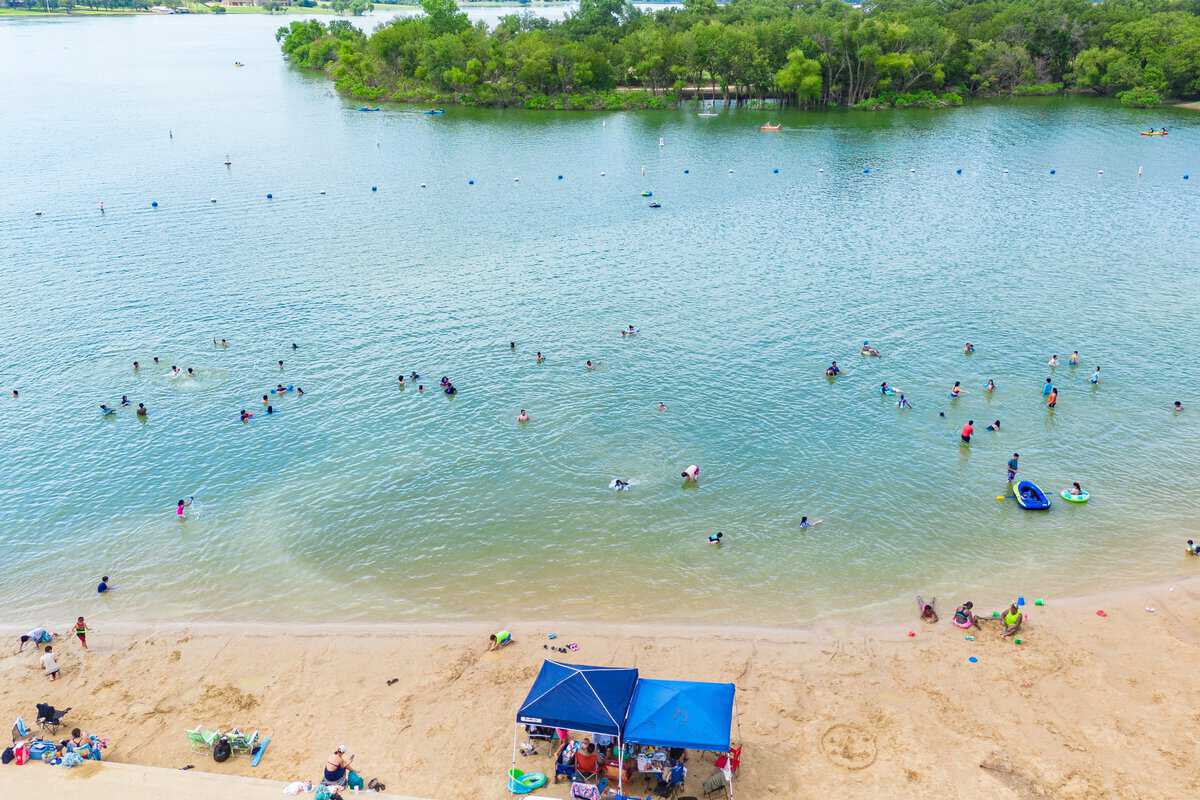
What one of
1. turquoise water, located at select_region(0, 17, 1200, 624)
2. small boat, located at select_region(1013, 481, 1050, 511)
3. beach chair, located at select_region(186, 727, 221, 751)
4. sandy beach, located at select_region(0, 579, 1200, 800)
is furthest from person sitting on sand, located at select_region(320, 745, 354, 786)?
small boat, located at select_region(1013, 481, 1050, 511)

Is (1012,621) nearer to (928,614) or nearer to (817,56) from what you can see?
(928,614)

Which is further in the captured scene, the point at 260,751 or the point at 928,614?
the point at 928,614

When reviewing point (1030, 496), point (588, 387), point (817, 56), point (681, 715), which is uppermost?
point (817, 56)

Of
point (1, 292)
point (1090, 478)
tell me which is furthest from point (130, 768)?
point (1, 292)

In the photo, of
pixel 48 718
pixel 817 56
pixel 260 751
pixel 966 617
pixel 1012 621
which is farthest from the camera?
pixel 817 56

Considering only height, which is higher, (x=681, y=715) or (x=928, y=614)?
(x=681, y=715)

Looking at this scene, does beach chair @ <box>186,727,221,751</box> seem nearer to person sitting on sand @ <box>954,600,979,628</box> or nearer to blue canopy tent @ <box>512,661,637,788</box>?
blue canopy tent @ <box>512,661,637,788</box>

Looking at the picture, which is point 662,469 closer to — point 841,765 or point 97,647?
point 841,765

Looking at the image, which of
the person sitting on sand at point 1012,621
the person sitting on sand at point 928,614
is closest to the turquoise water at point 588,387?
the person sitting on sand at point 928,614

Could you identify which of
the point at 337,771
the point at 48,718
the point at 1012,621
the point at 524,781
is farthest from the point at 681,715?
the point at 48,718
